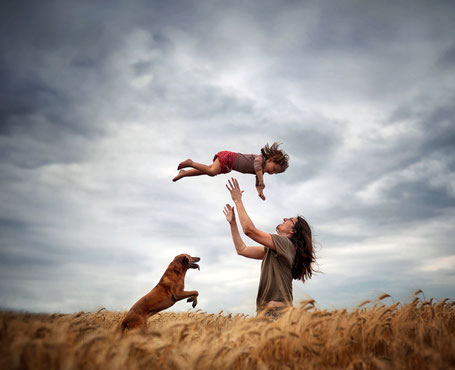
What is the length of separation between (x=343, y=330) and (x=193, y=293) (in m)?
3.83

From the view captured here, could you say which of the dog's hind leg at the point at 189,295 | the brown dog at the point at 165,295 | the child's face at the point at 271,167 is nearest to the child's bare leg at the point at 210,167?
the child's face at the point at 271,167

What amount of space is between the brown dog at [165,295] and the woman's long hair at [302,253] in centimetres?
218

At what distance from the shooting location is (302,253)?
6.30m

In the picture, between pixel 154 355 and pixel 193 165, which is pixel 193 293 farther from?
pixel 154 355

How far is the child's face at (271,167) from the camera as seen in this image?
9062 mm

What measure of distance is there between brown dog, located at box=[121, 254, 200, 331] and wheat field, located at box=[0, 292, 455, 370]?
2051mm

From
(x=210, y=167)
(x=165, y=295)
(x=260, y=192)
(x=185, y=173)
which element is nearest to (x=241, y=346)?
(x=165, y=295)

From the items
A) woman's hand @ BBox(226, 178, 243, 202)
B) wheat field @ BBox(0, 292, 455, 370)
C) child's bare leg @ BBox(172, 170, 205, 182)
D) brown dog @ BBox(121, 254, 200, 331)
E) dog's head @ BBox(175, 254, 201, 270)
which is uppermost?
child's bare leg @ BBox(172, 170, 205, 182)

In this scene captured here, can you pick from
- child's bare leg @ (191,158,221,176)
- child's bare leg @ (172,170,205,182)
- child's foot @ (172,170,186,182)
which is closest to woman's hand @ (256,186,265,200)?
child's bare leg @ (191,158,221,176)

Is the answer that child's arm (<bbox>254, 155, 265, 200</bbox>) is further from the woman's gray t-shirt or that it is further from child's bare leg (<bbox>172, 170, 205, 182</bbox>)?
the woman's gray t-shirt

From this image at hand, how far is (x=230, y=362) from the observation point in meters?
2.86

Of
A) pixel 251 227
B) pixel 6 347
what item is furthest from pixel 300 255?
pixel 6 347

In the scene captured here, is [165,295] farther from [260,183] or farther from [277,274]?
[260,183]

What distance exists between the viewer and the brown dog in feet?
19.6
